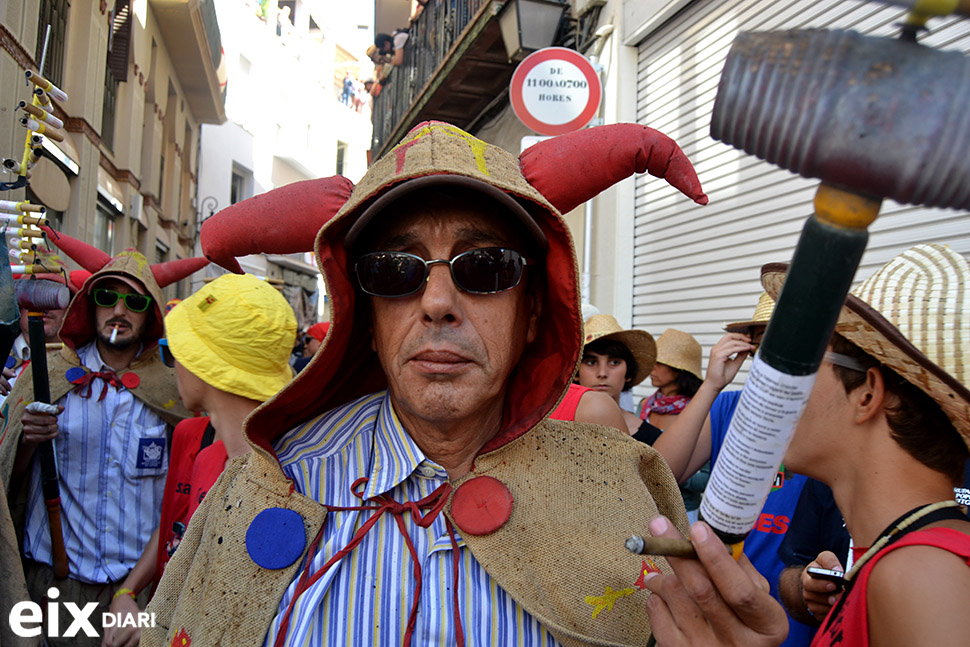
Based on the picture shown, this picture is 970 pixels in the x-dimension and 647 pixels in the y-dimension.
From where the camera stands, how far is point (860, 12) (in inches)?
159

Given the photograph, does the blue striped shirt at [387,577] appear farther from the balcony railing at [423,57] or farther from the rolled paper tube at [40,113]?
the balcony railing at [423,57]

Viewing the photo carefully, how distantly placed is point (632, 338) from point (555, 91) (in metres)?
2.57

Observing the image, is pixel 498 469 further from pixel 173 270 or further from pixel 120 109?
pixel 120 109

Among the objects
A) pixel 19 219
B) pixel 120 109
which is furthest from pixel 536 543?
pixel 120 109

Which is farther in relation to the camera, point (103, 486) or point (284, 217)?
point (103, 486)

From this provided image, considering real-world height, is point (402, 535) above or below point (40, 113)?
below

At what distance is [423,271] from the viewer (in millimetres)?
1589

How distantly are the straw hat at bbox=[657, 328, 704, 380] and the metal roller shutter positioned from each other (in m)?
0.79

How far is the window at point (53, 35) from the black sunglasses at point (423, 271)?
7306mm

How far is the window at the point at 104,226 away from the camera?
1072 cm

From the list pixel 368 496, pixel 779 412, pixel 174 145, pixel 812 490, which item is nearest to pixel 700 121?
pixel 812 490

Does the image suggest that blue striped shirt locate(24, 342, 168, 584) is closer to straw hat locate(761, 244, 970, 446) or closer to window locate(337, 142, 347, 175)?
straw hat locate(761, 244, 970, 446)

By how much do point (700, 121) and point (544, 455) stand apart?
189 inches

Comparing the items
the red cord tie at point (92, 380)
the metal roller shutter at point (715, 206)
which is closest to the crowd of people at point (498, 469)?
the red cord tie at point (92, 380)
